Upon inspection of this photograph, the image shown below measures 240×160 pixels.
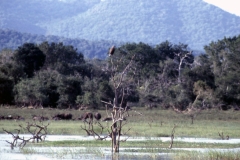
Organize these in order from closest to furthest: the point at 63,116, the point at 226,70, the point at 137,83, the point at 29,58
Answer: the point at 63,116
the point at 29,58
the point at 226,70
the point at 137,83

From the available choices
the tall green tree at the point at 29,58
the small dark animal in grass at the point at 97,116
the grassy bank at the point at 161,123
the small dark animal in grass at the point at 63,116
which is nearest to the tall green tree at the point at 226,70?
the grassy bank at the point at 161,123

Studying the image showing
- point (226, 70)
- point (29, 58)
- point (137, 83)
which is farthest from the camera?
point (137, 83)

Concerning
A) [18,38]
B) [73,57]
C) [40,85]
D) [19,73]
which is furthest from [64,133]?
[18,38]

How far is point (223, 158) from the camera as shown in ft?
71.8

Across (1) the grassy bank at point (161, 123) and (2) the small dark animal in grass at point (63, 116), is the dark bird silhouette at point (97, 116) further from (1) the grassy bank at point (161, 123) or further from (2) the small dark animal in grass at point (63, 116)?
(2) the small dark animal in grass at point (63, 116)

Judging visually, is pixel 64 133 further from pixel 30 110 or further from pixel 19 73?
pixel 19 73

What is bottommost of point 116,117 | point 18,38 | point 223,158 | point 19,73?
point 223,158

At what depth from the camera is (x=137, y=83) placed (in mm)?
70812

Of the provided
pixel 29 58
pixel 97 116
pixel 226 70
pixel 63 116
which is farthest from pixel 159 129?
pixel 29 58

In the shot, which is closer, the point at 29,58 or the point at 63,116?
the point at 63,116

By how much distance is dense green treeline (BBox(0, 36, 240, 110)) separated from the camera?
55938mm

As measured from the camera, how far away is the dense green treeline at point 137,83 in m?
55.9

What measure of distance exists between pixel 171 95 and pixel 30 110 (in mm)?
17554

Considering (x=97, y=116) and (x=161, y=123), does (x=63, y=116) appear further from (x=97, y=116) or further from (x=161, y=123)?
(x=161, y=123)
